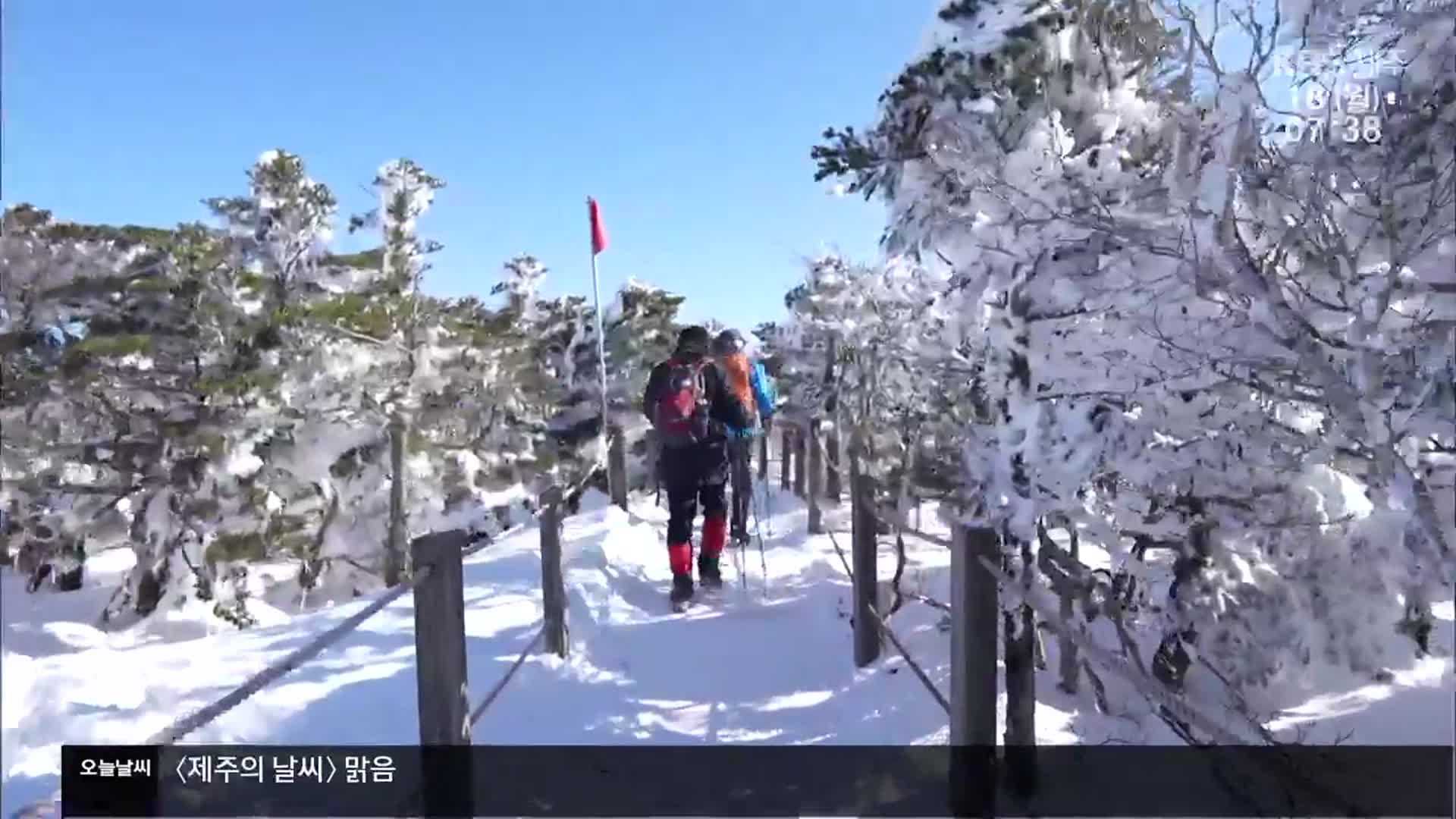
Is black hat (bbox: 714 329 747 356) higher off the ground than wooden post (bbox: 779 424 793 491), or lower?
higher

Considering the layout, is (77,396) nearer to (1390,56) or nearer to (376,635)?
(376,635)

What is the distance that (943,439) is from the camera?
6.64 metres

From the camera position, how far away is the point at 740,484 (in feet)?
26.2

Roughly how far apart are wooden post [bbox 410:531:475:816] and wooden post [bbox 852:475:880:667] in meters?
2.82

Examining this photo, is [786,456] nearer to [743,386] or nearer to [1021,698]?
[743,386]

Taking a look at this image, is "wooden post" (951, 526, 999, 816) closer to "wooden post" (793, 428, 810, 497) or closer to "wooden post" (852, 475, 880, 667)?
"wooden post" (852, 475, 880, 667)

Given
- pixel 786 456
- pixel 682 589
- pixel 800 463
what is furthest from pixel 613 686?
pixel 786 456

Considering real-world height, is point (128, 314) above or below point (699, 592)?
above

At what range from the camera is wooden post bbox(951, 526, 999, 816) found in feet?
9.05

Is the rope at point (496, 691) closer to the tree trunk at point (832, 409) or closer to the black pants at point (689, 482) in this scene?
the black pants at point (689, 482)

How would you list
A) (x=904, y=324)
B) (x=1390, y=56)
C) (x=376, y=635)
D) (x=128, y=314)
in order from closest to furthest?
(x=1390, y=56)
(x=376, y=635)
(x=904, y=324)
(x=128, y=314)

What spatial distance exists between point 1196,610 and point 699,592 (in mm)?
3223

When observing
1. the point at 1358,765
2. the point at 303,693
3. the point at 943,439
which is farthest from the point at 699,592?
the point at 1358,765
